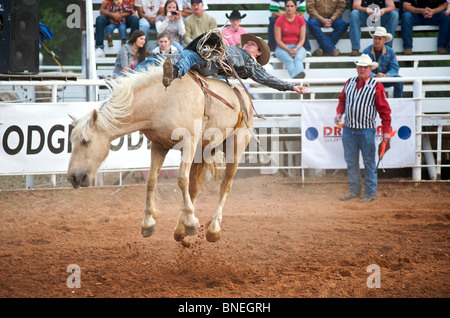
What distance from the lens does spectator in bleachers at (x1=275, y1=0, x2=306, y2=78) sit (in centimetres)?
994

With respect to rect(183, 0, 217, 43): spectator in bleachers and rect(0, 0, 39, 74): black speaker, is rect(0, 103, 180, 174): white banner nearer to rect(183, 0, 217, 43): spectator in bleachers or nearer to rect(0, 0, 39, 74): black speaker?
rect(0, 0, 39, 74): black speaker

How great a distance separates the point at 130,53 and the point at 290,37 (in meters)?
3.19

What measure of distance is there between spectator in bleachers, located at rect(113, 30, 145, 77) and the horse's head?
4.47m

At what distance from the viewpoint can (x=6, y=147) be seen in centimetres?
785

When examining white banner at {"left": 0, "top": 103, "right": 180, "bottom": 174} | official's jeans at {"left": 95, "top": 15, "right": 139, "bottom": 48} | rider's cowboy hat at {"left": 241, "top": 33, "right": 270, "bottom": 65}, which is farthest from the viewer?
official's jeans at {"left": 95, "top": 15, "right": 139, "bottom": 48}

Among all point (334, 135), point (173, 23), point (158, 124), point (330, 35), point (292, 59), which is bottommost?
point (334, 135)

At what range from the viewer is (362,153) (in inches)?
328

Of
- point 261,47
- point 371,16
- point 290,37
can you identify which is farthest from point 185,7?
point 261,47

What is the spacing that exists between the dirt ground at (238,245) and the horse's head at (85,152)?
881 millimetres

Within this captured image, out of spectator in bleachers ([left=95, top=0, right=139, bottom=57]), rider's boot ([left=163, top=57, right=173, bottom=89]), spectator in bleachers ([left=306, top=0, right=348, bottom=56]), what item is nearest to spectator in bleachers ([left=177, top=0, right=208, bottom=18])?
spectator in bleachers ([left=95, top=0, right=139, bottom=57])

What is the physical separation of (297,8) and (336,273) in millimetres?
6945

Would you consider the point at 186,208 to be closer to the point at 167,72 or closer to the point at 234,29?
the point at 167,72

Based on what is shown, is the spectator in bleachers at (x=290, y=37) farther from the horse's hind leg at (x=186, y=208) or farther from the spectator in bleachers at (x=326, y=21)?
the horse's hind leg at (x=186, y=208)

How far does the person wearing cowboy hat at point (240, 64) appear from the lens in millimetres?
4539
